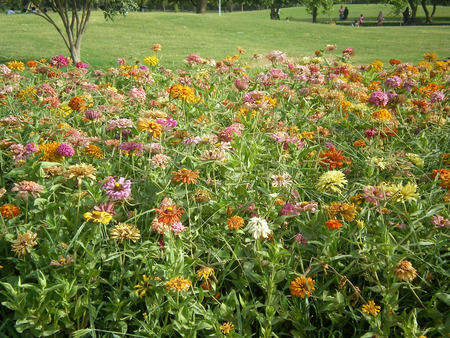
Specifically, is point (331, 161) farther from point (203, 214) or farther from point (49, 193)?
point (49, 193)

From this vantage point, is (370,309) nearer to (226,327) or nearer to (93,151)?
(226,327)

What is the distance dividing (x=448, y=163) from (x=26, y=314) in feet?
7.00

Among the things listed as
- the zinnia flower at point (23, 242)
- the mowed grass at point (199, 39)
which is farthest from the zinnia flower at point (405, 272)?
the mowed grass at point (199, 39)

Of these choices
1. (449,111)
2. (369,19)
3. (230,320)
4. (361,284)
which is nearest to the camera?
(230,320)

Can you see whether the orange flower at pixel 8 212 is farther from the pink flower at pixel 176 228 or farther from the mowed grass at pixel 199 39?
the mowed grass at pixel 199 39

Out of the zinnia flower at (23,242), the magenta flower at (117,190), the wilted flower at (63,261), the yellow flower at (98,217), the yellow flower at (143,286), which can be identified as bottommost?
the yellow flower at (143,286)

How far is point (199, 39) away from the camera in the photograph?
15.5m

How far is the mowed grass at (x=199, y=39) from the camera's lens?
12094 millimetres

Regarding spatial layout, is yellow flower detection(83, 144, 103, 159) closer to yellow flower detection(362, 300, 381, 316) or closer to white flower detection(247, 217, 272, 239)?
white flower detection(247, 217, 272, 239)

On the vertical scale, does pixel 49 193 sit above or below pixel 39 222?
above

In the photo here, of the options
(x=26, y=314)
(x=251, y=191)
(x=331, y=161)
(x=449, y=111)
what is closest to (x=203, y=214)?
(x=251, y=191)

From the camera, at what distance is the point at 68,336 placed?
1678mm

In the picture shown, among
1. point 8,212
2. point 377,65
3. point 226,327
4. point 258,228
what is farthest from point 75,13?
point 226,327

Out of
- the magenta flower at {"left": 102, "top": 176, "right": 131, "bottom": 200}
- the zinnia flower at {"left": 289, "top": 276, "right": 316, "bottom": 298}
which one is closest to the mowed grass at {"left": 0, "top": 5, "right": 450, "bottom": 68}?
the magenta flower at {"left": 102, "top": 176, "right": 131, "bottom": 200}
